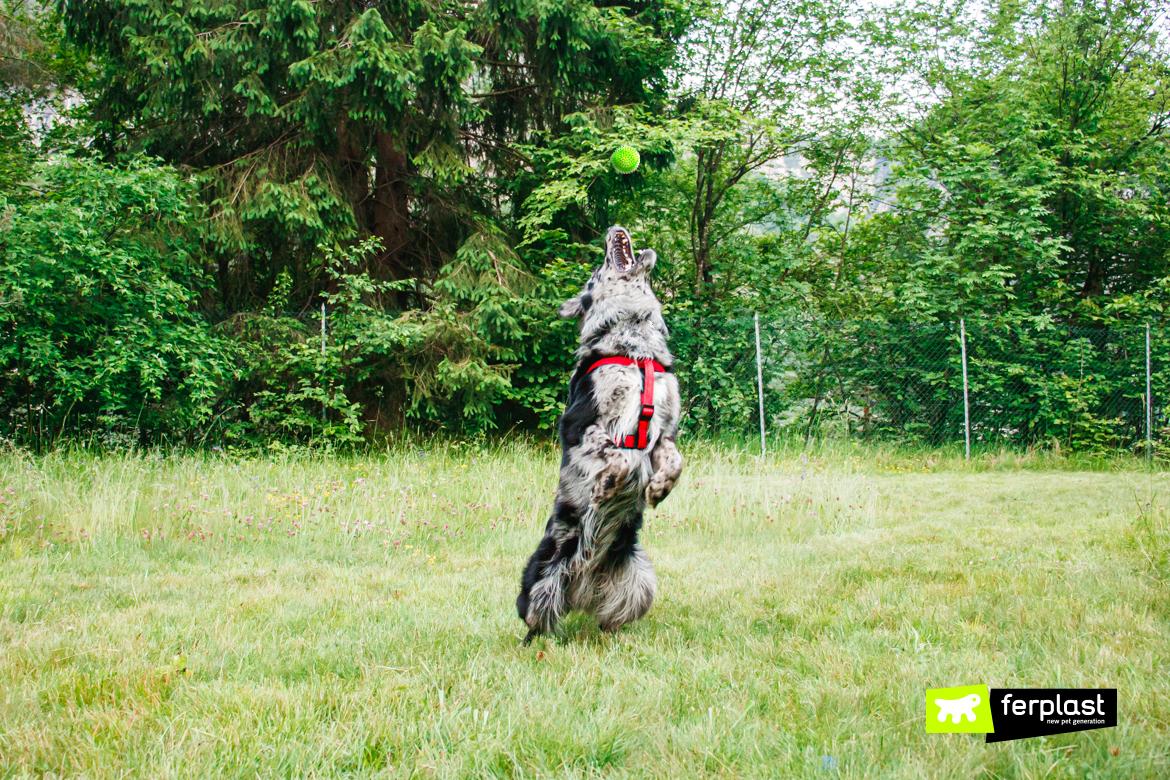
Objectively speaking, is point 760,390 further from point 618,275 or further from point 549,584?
point 549,584

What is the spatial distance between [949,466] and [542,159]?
7288 mm

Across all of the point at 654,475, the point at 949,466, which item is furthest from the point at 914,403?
the point at 654,475

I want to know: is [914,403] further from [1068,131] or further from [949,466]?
[1068,131]

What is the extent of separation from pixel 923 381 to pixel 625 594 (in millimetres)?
10013

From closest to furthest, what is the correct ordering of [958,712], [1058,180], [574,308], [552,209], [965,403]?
[958,712], [574,308], [552,209], [965,403], [1058,180]

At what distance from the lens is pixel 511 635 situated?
3506 mm

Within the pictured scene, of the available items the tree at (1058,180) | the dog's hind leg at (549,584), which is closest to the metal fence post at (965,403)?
the tree at (1058,180)

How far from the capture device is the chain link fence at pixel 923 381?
11375 mm

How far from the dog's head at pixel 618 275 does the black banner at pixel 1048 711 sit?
2.03 m

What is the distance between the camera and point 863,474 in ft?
30.6

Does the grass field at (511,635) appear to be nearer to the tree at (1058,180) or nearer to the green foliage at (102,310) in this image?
the green foliage at (102,310)

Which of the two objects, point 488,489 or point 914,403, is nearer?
point 488,489

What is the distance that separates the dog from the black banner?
140cm

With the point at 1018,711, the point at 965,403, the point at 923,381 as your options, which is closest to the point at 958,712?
the point at 1018,711
